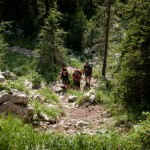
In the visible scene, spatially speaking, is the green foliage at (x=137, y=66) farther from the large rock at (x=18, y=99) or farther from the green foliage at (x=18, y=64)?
the green foliage at (x=18, y=64)

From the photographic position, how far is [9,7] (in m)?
47.4

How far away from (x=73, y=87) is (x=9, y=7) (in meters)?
27.0

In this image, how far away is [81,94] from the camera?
21359 mm

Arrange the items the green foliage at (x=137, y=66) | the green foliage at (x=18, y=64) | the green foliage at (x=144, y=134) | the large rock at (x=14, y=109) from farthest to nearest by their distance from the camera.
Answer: the green foliage at (x=18, y=64) → the green foliage at (x=137, y=66) → the large rock at (x=14, y=109) → the green foliage at (x=144, y=134)

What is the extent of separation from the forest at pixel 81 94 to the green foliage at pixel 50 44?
0.08 m

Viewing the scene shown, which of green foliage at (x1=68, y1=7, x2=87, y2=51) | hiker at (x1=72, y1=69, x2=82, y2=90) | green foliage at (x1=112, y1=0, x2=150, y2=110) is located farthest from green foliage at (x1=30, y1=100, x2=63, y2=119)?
green foliage at (x1=68, y1=7, x2=87, y2=51)

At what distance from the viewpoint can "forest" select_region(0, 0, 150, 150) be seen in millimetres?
8500

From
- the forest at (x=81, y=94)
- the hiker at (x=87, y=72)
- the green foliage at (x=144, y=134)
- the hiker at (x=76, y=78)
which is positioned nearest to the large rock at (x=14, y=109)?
the forest at (x=81, y=94)

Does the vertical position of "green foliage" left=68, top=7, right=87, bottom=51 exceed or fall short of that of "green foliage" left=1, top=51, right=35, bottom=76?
it exceeds it

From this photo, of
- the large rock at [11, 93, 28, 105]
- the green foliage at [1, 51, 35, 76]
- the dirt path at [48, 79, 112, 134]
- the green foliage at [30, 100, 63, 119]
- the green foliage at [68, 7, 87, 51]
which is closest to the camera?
the dirt path at [48, 79, 112, 134]

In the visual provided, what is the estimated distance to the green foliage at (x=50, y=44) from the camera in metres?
28.2

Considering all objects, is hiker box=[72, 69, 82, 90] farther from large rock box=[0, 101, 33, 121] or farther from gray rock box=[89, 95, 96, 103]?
large rock box=[0, 101, 33, 121]

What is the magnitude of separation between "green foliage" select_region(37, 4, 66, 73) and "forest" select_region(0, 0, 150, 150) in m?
0.08

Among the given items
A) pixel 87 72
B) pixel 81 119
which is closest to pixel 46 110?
pixel 81 119
